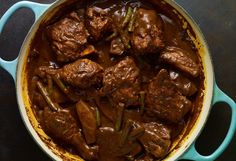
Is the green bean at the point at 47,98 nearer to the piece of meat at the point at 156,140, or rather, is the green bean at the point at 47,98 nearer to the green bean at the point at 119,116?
the green bean at the point at 119,116

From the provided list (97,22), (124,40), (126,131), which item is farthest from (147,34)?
(126,131)

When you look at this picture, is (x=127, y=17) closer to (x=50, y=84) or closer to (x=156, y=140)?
(x=50, y=84)

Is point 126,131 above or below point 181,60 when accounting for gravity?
below

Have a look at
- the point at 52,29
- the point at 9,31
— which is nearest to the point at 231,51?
the point at 52,29

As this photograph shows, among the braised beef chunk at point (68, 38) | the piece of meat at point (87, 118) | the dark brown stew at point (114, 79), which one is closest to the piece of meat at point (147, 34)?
the dark brown stew at point (114, 79)

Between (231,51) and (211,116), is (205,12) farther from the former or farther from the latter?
(211,116)

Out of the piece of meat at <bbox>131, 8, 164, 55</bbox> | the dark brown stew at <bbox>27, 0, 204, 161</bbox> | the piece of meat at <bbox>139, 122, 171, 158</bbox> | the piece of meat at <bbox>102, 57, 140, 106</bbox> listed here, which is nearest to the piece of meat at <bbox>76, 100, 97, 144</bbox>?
the dark brown stew at <bbox>27, 0, 204, 161</bbox>
